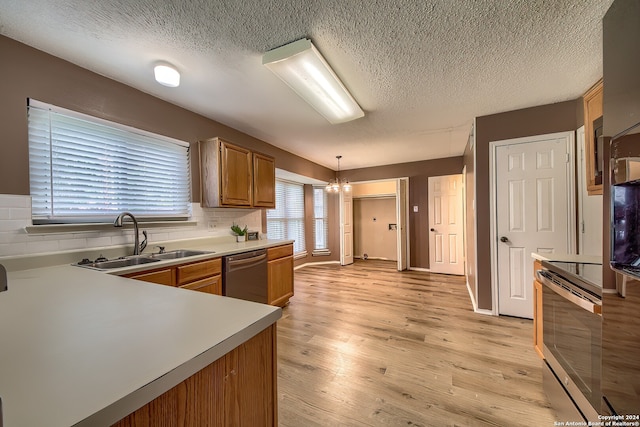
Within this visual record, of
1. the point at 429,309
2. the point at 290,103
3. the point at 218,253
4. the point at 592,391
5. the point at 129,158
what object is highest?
the point at 290,103

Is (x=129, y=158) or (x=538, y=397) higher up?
(x=129, y=158)

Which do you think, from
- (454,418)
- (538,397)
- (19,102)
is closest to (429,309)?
(538,397)

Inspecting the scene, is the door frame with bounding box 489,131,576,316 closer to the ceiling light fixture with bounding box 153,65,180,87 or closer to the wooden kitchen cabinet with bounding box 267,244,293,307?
the wooden kitchen cabinet with bounding box 267,244,293,307

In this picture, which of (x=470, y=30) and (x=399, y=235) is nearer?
(x=470, y=30)

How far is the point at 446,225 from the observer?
16.5ft

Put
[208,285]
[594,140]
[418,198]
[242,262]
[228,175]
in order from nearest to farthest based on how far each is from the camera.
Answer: [594,140] → [208,285] → [242,262] → [228,175] → [418,198]

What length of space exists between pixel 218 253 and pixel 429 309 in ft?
8.40

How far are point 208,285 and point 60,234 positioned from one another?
3.61 feet

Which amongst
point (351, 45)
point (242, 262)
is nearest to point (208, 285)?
point (242, 262)

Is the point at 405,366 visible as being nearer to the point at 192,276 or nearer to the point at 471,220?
the point at 192,276

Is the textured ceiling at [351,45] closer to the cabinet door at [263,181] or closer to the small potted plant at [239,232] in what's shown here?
the cabinet door at [263,181]

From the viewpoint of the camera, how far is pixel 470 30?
1606 millimetres

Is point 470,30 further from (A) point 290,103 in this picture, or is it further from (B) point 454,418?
(B) point 454,418

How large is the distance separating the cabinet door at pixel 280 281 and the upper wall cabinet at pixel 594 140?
300 cm
